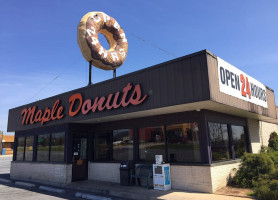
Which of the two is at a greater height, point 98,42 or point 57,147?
point 98,42

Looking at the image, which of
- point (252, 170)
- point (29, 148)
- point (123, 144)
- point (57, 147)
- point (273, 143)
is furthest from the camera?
point (29, 148)

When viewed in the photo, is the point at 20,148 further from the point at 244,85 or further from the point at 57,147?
the point at 244,85

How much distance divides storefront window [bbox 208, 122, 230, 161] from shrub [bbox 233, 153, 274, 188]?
1051 millimetres

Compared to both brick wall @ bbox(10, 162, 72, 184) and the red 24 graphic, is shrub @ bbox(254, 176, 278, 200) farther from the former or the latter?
brick wall @ bbox(10, 162, 72, 184)

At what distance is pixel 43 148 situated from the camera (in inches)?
613

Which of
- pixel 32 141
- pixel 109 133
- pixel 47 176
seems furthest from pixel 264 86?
pixel 32 141

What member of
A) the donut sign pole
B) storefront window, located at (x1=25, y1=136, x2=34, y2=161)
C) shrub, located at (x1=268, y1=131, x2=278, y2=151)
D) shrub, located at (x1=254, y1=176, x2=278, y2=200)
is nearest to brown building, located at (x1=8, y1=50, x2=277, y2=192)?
storefront window, located at (x1=25, y1=136, x2=34, y2=161)

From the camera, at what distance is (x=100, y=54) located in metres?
13.6

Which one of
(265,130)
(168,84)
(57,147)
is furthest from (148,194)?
(265,130)

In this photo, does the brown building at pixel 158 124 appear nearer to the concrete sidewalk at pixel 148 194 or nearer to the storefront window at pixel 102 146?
the storefront window at pixel 102 146

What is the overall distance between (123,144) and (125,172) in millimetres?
1881

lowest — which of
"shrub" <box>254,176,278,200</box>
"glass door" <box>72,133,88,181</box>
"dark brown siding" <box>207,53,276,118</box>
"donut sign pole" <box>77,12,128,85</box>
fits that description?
"shrub" <box>254,176,278,200</box>

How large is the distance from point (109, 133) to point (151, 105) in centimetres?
508

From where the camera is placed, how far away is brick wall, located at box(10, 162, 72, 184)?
12.9 m
